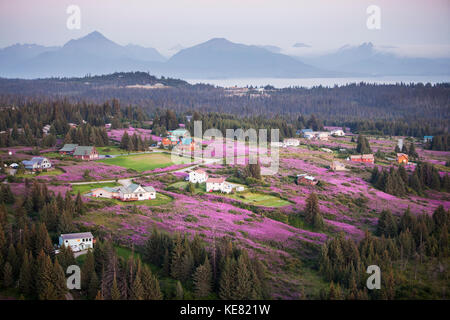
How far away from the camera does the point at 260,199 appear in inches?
1570

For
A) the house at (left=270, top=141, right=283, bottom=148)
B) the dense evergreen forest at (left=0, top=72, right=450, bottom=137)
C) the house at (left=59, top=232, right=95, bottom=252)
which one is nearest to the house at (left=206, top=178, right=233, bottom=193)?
the house at (left=59, top=232, right=95, bottom=252)

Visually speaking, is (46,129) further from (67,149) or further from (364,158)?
(364,158)

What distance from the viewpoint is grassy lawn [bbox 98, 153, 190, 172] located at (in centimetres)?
5016

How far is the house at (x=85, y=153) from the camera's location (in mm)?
53188

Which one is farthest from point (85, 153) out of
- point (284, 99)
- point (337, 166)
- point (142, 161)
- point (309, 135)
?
point (284, 99)

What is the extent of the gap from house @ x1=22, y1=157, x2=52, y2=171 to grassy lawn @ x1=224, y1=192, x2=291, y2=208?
20.2 meters

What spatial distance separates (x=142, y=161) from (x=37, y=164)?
43.1 ft

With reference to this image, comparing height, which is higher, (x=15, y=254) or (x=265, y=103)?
(x=265, y=103)

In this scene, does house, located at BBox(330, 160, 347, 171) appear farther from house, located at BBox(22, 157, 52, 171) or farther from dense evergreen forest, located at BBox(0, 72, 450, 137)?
dense evergreen forest, located at BBox(0, 72, 450, 137)

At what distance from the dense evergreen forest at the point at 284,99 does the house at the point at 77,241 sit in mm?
106789
